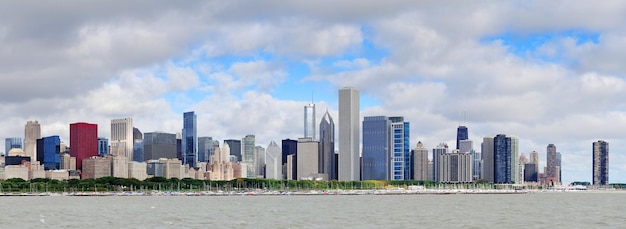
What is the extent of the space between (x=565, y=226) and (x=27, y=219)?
75.5 m

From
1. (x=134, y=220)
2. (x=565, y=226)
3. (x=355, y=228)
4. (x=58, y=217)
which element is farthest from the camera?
(x=58, y=217)

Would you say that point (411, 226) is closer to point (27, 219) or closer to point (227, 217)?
point (227, 217)

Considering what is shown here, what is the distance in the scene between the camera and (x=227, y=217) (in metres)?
128

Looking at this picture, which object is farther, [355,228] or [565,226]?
[565,226]

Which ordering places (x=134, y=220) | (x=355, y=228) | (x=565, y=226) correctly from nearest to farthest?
(x=355, y=228), (x=565, y=226), (x=134, y=220)

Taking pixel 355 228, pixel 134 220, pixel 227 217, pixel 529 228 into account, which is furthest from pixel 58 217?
pixel 529 228

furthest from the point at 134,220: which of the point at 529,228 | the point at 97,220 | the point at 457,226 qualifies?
the point at 529,228

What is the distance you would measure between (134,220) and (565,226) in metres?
57.8

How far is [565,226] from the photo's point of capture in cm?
10938

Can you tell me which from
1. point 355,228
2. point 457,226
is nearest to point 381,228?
point 355,228

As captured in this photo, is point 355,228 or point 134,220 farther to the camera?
point 134,220

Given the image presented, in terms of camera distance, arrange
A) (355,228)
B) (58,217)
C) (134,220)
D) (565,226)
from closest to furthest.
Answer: (355,228), (565,226), (134,220), (58,217)

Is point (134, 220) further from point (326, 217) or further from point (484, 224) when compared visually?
point (484, 224)

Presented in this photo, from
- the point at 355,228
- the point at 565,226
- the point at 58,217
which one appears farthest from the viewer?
the point at 58,217
